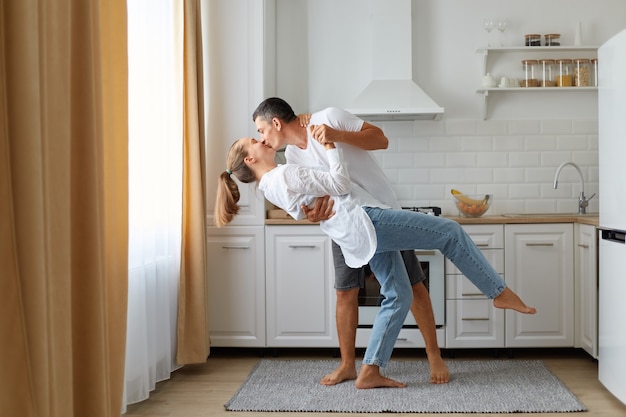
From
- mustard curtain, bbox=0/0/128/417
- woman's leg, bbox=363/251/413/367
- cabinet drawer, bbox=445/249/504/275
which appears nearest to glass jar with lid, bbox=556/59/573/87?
cabinet drawer, bbox=445/249/504/275

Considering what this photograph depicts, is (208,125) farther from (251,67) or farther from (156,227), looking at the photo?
(156,227)

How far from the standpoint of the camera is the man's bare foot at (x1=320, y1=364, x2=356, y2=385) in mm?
3568

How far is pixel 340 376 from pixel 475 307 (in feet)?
3.36

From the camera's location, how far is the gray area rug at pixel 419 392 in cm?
315

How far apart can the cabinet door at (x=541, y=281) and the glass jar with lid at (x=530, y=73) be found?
108 centimetres

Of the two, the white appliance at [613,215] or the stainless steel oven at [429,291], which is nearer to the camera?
the white appliance at [613,215]

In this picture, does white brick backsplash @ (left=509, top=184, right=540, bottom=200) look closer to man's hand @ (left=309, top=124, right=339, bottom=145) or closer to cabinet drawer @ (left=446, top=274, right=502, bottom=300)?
cabinet drawer @ (left=446, top=274, right=502, bottom=300)

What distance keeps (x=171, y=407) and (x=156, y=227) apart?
2.90 ft

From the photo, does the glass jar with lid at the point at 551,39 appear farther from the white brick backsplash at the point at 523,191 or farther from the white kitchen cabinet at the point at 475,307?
the white kitchen cabinet at the point at 475,307

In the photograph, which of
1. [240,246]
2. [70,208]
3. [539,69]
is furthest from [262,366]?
[539,69]

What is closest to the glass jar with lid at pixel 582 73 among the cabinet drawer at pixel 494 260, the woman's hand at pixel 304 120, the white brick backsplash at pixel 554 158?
the white brick backsplash at pixel 554 158

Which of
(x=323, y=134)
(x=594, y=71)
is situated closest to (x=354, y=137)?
(x=323, y=134)

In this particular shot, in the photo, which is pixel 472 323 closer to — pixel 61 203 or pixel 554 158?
pixel 554 158

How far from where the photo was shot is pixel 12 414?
1733 millimetres
